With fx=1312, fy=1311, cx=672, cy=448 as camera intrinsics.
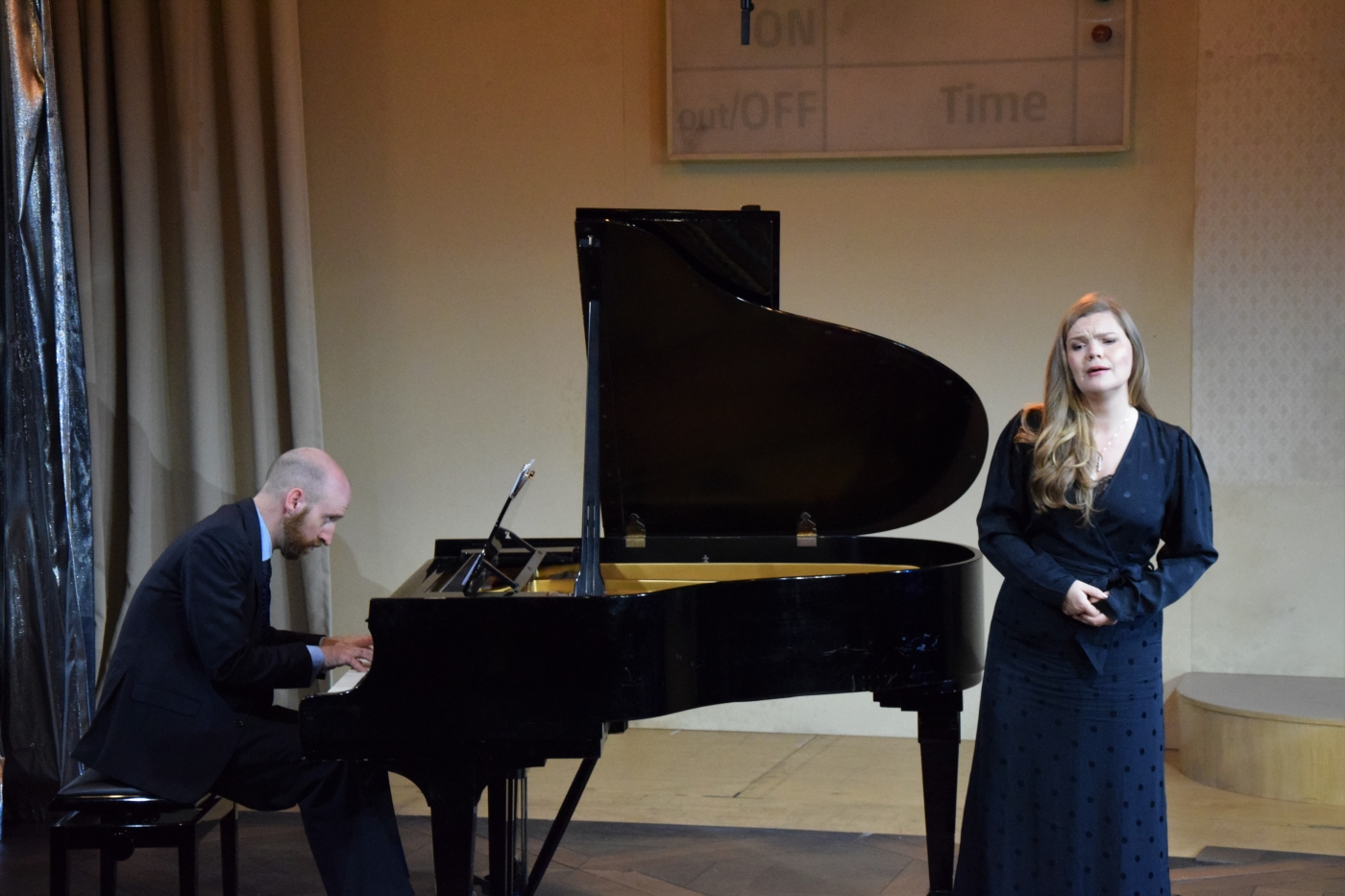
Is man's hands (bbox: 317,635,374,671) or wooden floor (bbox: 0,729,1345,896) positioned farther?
wooden floor (bbox: 0,729,1345,896)

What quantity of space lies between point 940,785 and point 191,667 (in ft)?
5.18

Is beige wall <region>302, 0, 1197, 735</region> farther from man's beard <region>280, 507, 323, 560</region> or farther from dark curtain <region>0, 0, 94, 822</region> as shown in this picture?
man's beard <region>280, 507, 323, 560</region>

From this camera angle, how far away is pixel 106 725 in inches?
105

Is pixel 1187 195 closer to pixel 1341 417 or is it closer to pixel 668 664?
pixel 1341 417

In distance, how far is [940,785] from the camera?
279cm

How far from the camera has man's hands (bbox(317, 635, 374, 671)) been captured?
2.71m

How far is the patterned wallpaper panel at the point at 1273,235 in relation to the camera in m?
4.32

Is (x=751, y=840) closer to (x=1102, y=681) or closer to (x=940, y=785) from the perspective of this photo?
(x=940, y=785)

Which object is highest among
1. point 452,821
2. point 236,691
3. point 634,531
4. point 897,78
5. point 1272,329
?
point 897,78

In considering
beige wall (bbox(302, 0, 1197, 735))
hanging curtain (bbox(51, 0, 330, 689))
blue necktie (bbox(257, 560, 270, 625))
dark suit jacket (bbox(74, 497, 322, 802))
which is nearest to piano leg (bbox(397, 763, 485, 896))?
dark suit jacket (bbox(74, 497, 322, 802))

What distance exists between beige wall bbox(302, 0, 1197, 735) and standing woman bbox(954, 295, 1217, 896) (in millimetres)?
2207

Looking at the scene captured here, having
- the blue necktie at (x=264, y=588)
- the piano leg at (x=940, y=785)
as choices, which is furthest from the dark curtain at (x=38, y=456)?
Answer: the piano leg at (x=940, y=785)

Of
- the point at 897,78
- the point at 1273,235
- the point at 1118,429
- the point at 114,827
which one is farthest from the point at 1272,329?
the point at 114,827

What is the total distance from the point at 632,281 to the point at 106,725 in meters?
1.43
